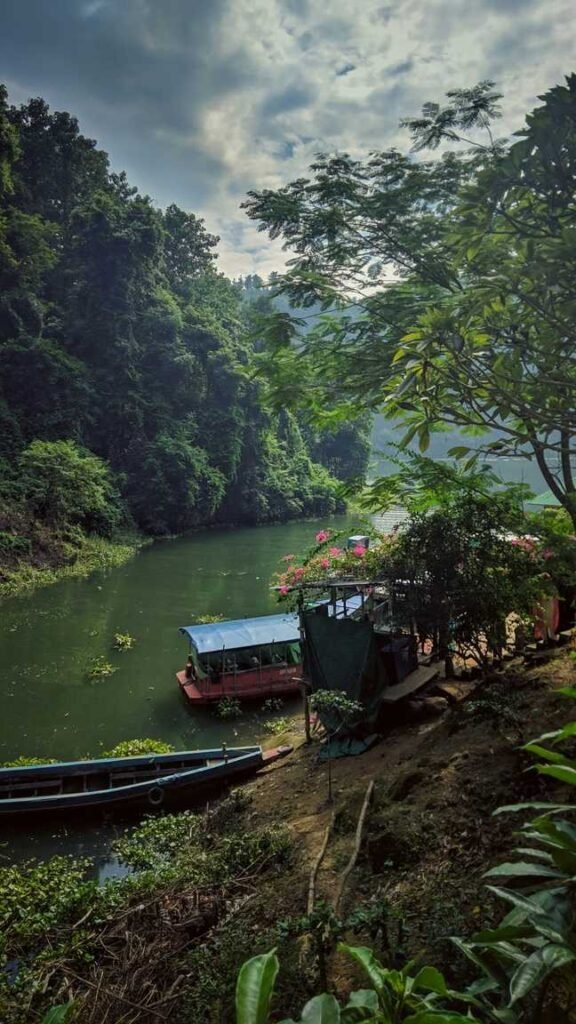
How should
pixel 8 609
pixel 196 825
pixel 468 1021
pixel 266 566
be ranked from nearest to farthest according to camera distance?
pixel 468 1021 → pixel 196 825 → pixel 8 609 → pixel 266 566

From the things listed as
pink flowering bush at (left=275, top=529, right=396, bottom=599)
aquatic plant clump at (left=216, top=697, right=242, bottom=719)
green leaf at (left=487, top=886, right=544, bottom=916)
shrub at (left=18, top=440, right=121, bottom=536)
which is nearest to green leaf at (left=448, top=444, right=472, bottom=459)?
pink flowering bush at (left=275, top=529, right=396, bottom=599)

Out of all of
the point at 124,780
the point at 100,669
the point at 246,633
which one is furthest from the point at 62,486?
the point at 124,780

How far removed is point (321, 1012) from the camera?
63.8 inches

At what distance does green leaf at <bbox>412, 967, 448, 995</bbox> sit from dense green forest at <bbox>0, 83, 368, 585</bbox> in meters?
20.3

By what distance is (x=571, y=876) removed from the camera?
5.94 ft

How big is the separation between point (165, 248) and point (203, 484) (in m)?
20.4

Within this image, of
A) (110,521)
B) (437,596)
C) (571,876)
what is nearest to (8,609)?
(110,521)

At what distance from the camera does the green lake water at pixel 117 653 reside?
387 inches

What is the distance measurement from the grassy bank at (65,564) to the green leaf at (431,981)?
19.1 meters

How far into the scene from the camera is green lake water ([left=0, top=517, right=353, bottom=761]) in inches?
387

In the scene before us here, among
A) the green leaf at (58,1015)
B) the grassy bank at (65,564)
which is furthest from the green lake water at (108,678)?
the green leaf at (58,1015)

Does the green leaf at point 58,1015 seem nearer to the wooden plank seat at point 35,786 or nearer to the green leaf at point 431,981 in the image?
the green leaf at point 431,981

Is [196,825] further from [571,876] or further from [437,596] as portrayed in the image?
[571,876]

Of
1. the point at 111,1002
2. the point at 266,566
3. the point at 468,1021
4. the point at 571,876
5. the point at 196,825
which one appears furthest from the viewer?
the point at 266,566
